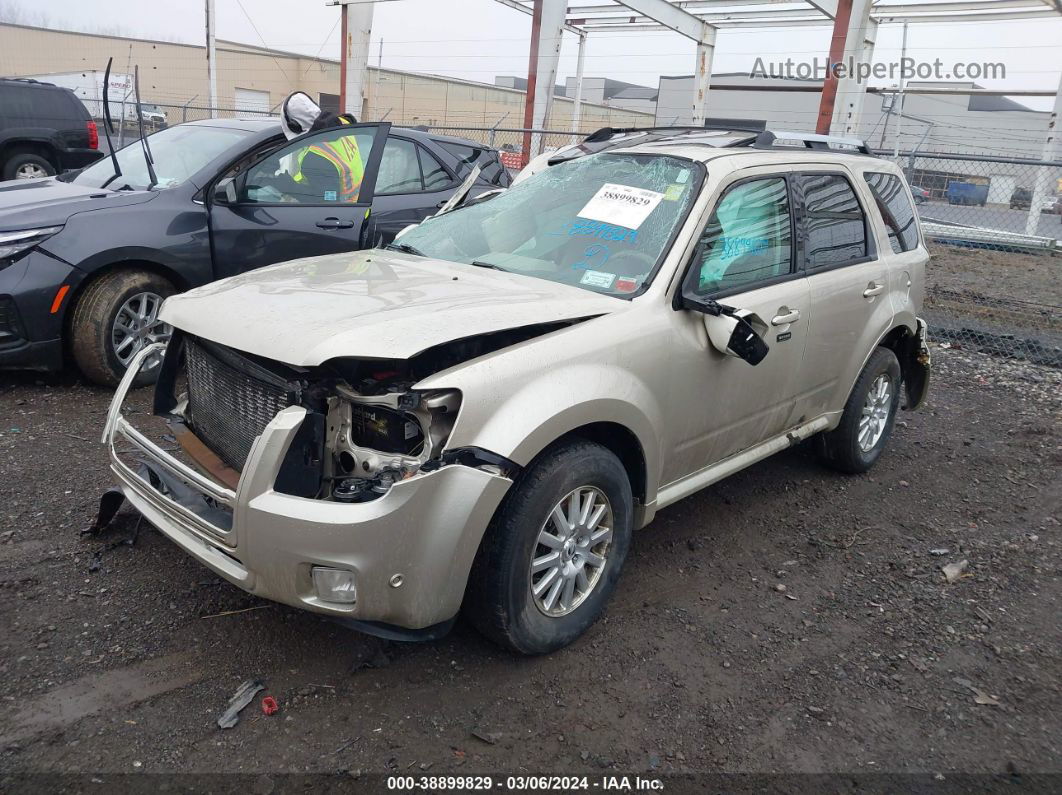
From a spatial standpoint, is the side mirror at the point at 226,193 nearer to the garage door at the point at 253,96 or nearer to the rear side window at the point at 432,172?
the rear side window at the point at 432,172


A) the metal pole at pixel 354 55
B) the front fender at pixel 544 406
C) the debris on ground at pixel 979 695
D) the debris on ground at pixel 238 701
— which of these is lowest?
the debris on ground at pixel 238 701

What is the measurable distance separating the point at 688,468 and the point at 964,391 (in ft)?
15.3

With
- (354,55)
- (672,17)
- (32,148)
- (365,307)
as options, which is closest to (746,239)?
(365,307)

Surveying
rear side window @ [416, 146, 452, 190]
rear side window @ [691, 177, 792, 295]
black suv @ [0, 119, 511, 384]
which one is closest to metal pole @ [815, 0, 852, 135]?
rear side window @ [416, 146, 452, 190]

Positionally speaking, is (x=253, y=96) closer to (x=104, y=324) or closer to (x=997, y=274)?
(x=997, y=274)

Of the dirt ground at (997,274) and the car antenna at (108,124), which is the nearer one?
the car antenna at (108,124)

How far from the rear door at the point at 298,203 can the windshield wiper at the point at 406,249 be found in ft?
5.21

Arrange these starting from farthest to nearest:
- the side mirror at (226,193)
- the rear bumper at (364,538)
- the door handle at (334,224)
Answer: the door handle at (334,224) → the side mirror at (226,193) → the rear bumper at (364,538)

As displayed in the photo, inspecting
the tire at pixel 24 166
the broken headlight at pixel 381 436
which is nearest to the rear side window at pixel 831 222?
the broken headlight at pixel 381 436

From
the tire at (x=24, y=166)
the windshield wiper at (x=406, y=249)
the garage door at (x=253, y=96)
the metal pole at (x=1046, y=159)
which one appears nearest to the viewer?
the windshield wiper at (x=406, y=249)

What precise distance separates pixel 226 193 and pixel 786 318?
382 centimetres

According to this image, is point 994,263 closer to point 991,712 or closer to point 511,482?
point 991,712

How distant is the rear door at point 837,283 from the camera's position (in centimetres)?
415

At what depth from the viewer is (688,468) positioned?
3609 mm
